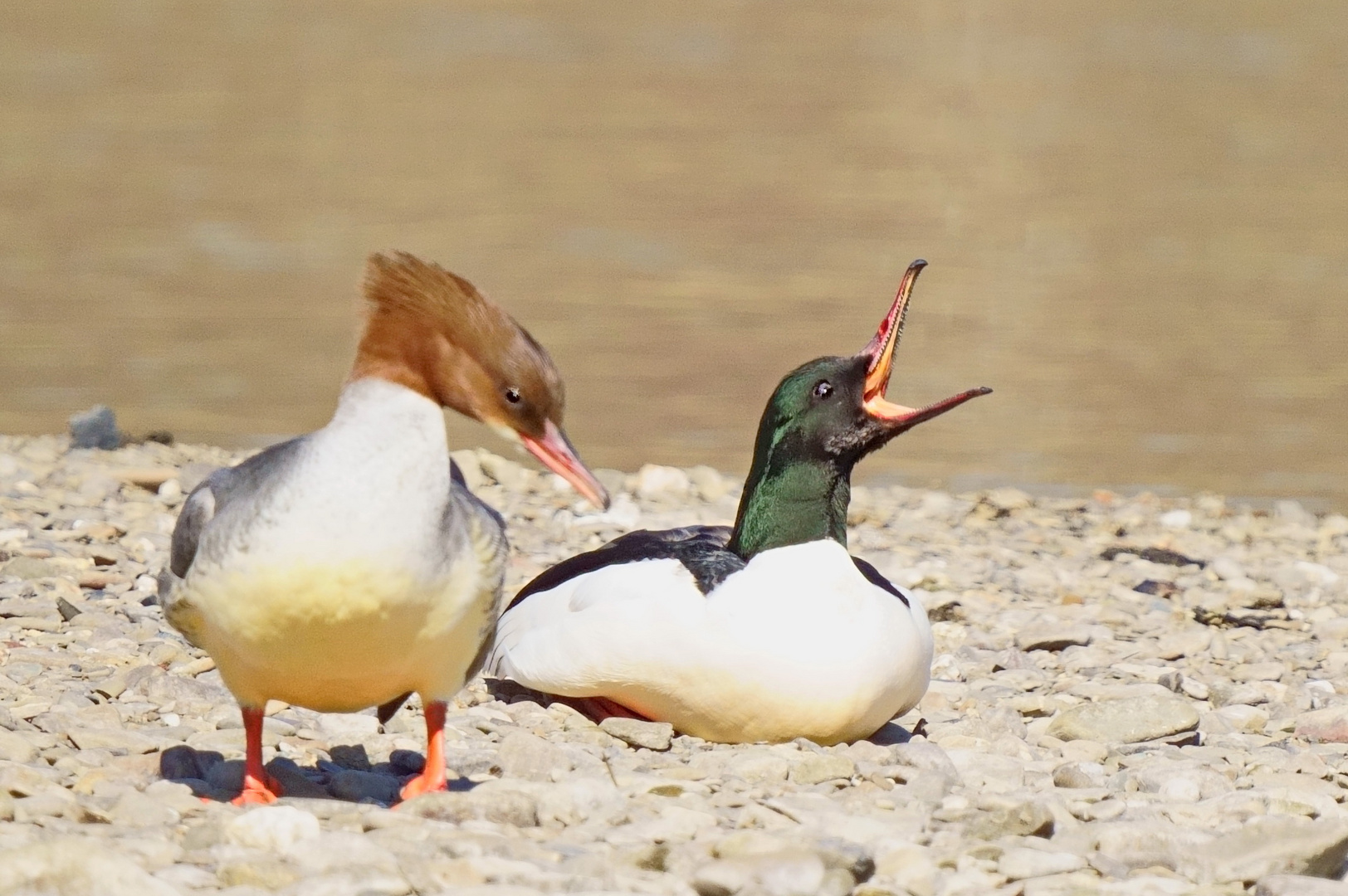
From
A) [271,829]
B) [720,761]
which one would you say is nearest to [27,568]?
[720,761]

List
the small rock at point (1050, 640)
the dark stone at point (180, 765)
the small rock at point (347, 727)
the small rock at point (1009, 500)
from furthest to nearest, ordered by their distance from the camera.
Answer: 1. the small rock at point (1009, 500)
2. the small rock at point (1050, 640)
3. the small rock at point (347, 727)
4. the dark stone at point (180, 765)

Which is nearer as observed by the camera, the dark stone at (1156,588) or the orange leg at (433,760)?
the orange leg at (433,760)

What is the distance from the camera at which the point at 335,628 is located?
3.62 meters

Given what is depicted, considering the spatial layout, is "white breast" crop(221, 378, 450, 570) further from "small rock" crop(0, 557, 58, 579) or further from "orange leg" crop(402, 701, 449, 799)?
"small rock" crop(0, 557, 58, 579)

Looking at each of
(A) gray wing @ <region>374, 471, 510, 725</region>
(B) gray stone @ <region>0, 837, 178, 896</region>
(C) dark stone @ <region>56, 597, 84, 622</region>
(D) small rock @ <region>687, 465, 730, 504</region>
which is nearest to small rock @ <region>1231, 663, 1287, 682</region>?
(D) small rock @ <region>687, 465, 730, 504</region>

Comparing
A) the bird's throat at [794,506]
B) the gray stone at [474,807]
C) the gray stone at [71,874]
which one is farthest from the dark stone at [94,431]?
the gray stone at [71,874]

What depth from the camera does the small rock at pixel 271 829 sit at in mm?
3551

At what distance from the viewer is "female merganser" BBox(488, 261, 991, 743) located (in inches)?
191

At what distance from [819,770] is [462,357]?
149 cm

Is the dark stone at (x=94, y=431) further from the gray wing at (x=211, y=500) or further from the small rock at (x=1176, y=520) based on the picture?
the small rock at (x=1176, y=520)

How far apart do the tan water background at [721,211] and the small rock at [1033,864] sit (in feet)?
19.0

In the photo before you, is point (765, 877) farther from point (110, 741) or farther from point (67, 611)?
point (67, 611)

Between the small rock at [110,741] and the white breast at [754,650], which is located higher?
the white breast at [754,650]

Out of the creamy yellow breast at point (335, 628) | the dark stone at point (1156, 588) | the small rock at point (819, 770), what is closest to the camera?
the creamy yellow breast at point (335, 628)
